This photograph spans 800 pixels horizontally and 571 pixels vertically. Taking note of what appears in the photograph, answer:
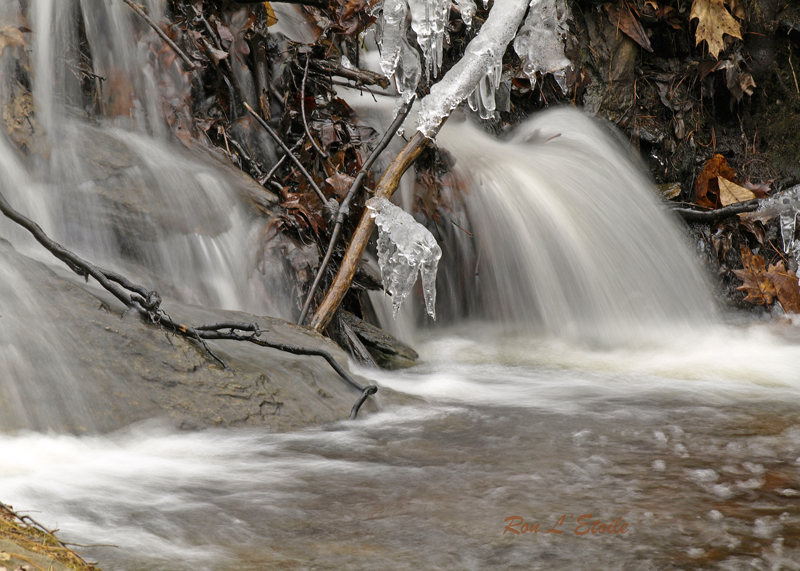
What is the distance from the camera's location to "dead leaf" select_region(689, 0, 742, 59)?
5.44 meters

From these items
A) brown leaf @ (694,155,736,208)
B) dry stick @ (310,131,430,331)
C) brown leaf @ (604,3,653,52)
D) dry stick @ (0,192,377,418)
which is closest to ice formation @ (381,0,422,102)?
dry stick @ (310,131,430,331)

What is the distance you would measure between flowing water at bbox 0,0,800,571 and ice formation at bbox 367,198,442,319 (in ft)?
1.36

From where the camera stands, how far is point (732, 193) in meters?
5.48

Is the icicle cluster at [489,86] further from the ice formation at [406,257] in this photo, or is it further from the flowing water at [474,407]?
the ice formation at [406,257]

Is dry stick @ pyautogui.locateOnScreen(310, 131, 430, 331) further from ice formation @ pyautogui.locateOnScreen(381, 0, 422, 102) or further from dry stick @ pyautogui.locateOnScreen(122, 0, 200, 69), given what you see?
dry stick @ pyautogui.locateOnScreen(122, 0, 200, 69)

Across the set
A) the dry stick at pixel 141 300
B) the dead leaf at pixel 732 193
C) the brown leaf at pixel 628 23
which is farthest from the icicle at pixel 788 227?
the dry stick at pixel 141 300

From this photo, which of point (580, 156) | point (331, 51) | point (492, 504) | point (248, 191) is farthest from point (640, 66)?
point (492, 504)

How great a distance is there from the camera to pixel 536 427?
2.57m

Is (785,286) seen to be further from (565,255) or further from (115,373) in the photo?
(115,373)

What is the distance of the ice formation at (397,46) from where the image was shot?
395 cm

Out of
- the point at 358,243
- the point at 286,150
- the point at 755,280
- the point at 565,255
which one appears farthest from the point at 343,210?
the point at 755,280

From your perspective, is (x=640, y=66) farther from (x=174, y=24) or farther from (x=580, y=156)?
(x=174, y=24)

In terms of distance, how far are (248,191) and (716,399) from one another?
2377mm
